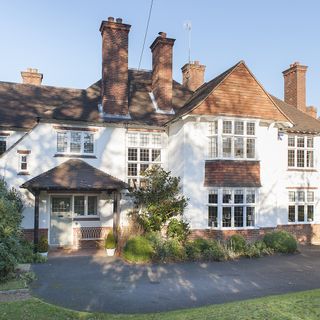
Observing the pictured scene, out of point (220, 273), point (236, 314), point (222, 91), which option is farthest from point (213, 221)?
point (236, 314)

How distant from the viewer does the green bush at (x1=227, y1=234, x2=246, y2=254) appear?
1678 centimetres

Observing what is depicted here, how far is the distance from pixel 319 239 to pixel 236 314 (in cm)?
1673

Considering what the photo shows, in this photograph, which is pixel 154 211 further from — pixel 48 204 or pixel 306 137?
pixel 306 137

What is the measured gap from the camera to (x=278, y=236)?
1780cm

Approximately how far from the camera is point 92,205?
63.8ft

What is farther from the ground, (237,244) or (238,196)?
(238,196)

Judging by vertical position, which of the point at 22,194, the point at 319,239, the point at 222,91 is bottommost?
the point at 319,239

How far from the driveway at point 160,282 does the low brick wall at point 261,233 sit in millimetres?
2251

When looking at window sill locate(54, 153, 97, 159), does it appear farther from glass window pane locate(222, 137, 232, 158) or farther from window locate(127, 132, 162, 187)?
glass window pane locate(222, 137, 232, 158)

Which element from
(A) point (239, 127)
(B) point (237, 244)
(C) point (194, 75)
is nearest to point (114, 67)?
(A) point (239, 127)

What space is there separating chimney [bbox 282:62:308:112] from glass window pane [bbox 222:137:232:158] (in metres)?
10.6

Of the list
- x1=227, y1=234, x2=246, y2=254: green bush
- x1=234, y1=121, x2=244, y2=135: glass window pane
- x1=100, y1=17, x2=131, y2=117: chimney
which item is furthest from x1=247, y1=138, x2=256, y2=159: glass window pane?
x1=100, y1=17, x2=131, y2=117: chimney

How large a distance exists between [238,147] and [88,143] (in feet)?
24.9

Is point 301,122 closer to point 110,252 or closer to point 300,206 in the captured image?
point 300,206
